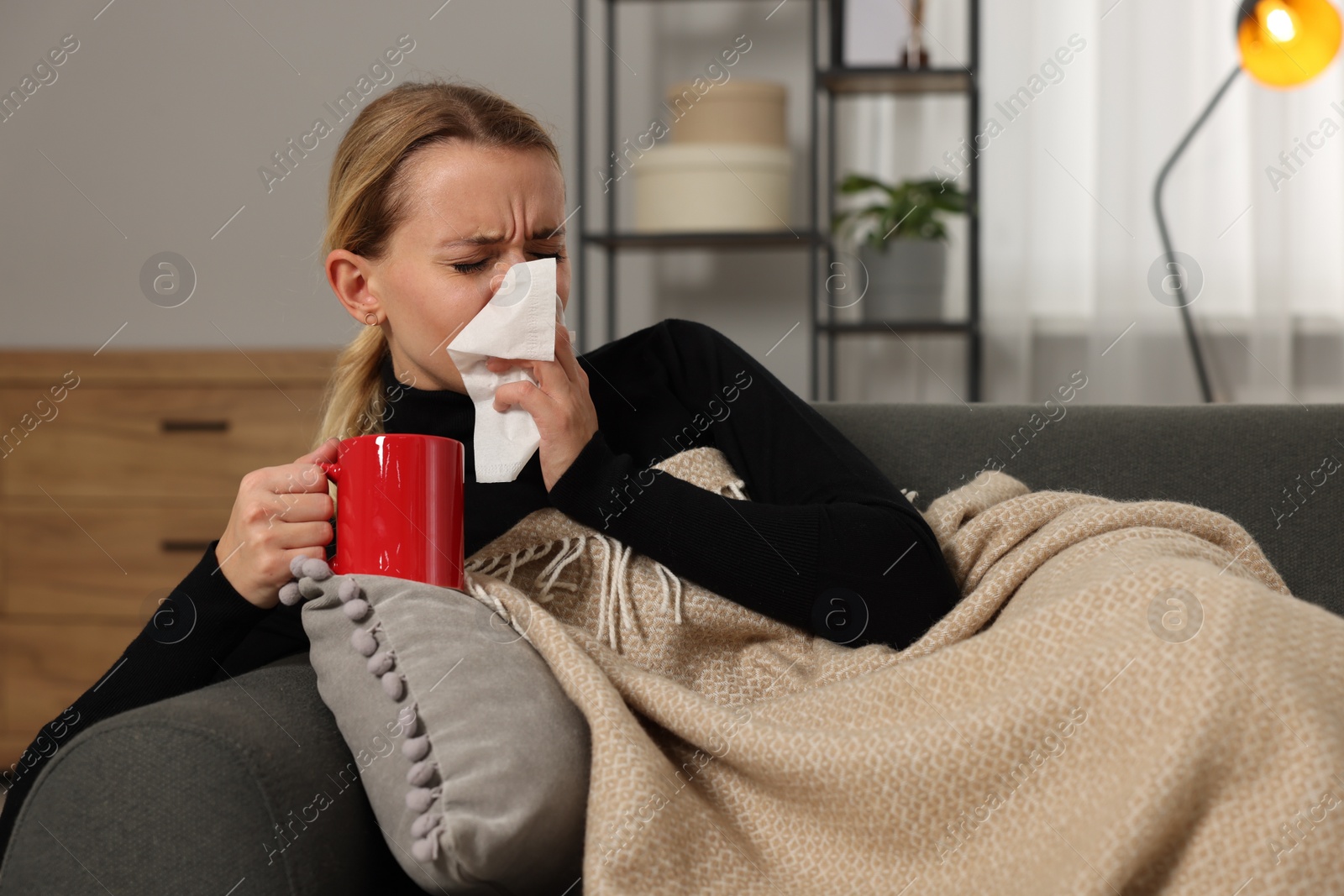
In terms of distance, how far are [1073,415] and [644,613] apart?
0.54m

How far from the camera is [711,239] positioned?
7.14ft

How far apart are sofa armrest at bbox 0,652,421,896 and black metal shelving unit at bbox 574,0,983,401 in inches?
62.3

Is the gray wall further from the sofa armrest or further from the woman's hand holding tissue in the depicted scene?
the sofa armrest

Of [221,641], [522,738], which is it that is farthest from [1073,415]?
[221,641]

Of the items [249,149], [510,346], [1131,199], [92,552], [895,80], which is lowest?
[92,552]

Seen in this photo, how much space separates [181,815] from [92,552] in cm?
159

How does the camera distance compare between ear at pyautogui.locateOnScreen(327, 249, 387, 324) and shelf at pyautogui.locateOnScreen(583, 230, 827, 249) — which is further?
shelf at pyautogui.locateOnScreen(583, 230, 827, 249)

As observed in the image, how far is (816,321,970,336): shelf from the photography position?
7.14ft

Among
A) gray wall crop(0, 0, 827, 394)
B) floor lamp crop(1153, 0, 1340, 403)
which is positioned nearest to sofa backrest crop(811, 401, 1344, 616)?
floor lamp crop(1153, 0, 1340, 403)

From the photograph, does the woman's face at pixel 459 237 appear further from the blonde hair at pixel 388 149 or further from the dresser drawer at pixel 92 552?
the dresser drawer at pixel 92 552

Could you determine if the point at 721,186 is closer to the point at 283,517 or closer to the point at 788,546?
the point at 788,546

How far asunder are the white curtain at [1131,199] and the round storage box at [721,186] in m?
0.34

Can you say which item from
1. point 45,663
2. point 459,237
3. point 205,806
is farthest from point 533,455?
point 45,663

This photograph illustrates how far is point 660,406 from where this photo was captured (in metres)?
1.11
